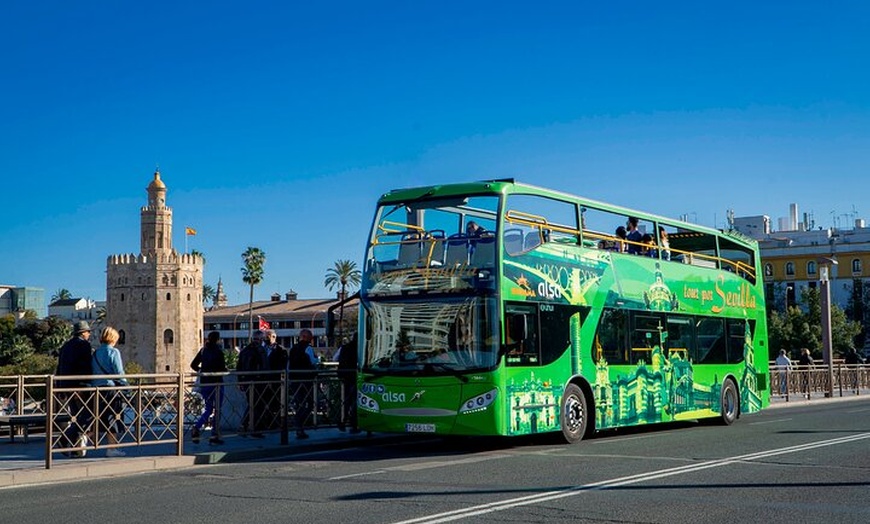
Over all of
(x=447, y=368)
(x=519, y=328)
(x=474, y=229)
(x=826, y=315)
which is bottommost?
(x=447, y=368)

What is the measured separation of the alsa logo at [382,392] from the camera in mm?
15508

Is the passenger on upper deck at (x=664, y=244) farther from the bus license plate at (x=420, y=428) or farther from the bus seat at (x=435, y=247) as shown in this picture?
the bus license plate at (x=420, y=428)

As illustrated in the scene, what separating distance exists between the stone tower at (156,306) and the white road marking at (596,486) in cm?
11641

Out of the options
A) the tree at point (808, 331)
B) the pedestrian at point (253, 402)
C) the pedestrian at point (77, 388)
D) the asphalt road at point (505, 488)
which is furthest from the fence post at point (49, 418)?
the tree at point (808, 331)

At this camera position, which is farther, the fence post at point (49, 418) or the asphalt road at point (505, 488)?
the fence post at point (49, 418)

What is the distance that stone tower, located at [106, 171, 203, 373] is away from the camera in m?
126

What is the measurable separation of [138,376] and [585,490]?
6.48 metres

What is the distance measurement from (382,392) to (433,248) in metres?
2.38

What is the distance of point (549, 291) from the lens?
53.3 feet

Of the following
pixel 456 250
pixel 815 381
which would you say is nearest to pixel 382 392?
pixel 456 250

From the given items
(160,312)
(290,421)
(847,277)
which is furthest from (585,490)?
(160,312)

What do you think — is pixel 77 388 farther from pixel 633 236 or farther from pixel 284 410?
pixel 633 236

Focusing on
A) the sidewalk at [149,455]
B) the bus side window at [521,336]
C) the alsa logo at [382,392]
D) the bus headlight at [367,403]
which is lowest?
the sidewalk at [149,455]

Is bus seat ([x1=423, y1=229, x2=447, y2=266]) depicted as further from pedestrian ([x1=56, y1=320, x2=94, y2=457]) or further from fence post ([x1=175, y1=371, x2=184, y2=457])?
pedestrian ([x1=56, y1=320, x2=94, y2=457])
